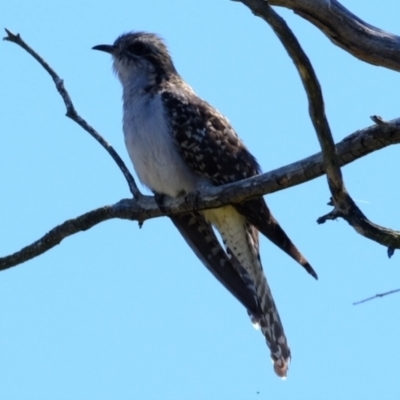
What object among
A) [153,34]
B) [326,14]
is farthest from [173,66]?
[326,14]

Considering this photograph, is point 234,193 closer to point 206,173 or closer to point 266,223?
point 266,223

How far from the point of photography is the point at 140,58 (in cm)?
962

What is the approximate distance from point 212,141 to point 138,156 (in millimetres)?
622

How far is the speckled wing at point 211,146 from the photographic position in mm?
8070

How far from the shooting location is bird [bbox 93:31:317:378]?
831 centimetres

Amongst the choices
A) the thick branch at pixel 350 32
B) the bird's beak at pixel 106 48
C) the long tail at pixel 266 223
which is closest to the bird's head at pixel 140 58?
the bird's beak at pixel 106 48

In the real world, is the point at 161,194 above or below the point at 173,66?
below

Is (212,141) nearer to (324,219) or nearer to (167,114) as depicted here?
(167,114)

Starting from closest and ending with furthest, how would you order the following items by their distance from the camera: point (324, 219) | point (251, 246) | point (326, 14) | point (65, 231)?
point (324, 219), point (326, 14), point (65, 231), point (251, 246)

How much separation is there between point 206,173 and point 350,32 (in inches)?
96.0

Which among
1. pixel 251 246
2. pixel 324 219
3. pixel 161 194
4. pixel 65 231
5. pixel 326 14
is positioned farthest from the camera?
pixel 251 246

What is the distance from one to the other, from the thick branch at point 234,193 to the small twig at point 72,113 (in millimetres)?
164

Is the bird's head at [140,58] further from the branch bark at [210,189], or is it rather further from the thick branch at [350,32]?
the thick branch at [350,32]

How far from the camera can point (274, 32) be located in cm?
516
